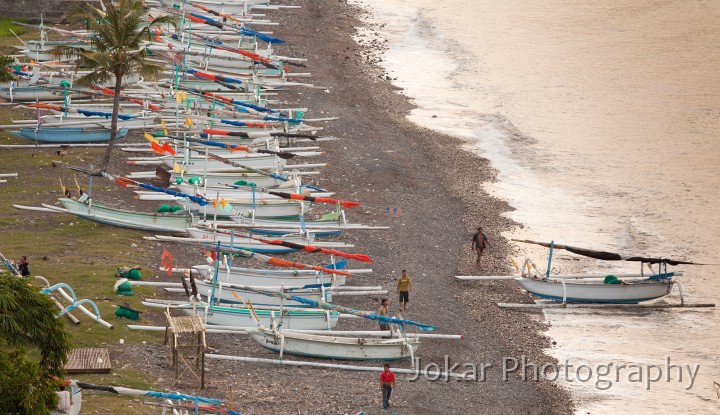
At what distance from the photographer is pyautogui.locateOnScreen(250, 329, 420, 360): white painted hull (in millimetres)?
28891

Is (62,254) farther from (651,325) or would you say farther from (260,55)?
(260,55)

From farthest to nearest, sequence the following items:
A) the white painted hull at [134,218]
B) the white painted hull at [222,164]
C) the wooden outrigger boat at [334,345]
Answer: the white painted hull at [222,164], the white painted hull at [134,218], the wooden outrigger boat at [334,345]

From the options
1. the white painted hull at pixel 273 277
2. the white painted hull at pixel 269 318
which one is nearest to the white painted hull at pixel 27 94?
the white painted hull at pixel 273 277

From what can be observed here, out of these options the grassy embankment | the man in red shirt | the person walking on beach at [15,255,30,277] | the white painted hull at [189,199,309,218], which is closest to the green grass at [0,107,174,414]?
the grassy embankment

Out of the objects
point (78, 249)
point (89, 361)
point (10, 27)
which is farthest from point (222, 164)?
point (10, 27)

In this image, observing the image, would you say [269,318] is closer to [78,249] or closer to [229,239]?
[229,239]

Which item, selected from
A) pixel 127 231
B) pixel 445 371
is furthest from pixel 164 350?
pixel 127 231

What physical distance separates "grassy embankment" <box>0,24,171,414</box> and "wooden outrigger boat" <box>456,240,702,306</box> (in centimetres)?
1090

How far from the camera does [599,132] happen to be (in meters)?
54.9

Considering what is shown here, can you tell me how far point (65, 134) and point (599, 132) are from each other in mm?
24881

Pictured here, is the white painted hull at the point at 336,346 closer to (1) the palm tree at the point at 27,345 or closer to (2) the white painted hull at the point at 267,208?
(1) the palm tree at the point at 27,345

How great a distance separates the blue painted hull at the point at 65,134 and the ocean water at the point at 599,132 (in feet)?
51.6

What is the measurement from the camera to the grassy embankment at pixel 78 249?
25828 mm

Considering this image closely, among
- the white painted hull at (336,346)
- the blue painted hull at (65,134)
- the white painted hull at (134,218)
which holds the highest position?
the blue painted hull at (65,134)
